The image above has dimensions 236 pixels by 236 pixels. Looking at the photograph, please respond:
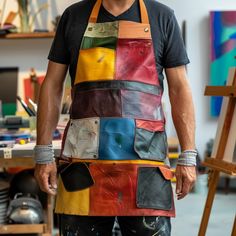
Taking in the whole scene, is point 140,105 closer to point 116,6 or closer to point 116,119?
point 116,119

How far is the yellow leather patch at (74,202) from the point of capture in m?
1.55

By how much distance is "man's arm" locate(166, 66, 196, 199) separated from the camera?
1.59m

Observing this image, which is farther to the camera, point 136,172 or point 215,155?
point 215,155

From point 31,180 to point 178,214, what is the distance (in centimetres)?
123

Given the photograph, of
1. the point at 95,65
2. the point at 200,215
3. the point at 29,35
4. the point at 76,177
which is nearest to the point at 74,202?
the point at 76,177

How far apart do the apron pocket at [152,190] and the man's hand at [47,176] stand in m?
0.27

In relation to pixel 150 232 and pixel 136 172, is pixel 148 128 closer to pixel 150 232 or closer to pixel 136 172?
pixel 136 172

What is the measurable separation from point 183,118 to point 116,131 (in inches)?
8.5

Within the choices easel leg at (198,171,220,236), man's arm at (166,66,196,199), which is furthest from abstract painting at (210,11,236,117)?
man's arm at (166,66,196,199)

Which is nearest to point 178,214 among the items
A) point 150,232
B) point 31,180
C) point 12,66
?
point 31,180

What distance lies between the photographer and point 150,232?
1534 mm

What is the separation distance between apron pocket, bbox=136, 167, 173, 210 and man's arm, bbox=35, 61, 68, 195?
276mm

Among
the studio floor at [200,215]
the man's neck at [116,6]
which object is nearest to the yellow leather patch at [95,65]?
the man's neck at [116,6]

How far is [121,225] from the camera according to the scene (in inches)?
62.1
